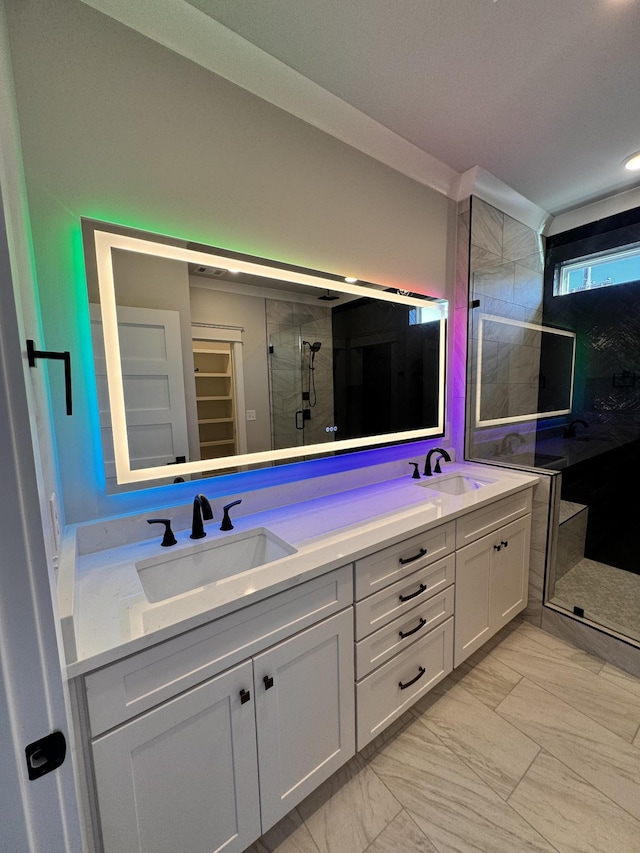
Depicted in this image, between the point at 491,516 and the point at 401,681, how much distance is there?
2.83 ft

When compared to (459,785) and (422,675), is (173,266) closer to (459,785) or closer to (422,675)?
(422,675)

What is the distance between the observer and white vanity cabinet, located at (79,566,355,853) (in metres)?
0.79

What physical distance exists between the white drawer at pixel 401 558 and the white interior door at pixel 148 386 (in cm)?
82

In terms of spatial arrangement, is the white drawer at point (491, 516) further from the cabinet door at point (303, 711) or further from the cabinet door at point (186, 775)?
the cabinet door at point (186, 775)

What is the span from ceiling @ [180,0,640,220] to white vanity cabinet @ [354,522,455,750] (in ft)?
6.40

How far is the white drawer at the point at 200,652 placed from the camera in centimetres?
76

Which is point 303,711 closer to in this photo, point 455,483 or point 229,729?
point 229,729

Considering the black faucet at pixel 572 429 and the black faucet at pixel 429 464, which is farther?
the black faucet at pixel 572 429

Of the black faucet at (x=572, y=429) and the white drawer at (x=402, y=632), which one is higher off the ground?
the black faucet at (x=572, y=429)

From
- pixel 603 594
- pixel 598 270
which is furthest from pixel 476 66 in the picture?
pixel 603 594

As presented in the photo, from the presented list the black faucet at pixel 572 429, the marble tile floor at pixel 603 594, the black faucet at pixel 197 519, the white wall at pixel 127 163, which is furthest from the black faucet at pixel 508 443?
the black faucet at pixel 197 519

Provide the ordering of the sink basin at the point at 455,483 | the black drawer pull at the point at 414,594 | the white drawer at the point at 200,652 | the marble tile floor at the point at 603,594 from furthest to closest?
the sink basin at the point at 455,483
the marble tile floor at the point at 603,594
the black drawer pull at the point at 414,594
the white drawer at the point at 200,652

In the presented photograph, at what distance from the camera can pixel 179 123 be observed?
4.24 ft

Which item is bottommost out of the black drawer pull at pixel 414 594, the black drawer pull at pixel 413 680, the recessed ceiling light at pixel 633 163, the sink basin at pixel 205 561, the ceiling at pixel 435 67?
the black drawer pull at pixel 413 680
